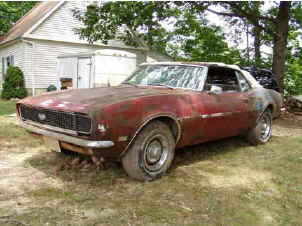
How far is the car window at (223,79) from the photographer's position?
4617 mm

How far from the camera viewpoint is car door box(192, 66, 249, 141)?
4.21 metres

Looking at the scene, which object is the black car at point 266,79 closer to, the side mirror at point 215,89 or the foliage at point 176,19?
the foliage at point 176,19

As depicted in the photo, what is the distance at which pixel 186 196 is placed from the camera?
10.6ft

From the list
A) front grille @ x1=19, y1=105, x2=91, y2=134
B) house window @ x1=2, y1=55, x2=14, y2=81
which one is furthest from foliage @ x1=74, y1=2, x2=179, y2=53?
front grille @ x1=19, y1=105, x2=91, y2=134

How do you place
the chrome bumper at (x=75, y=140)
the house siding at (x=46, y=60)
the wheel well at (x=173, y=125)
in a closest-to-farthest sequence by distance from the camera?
1. the chrome bumper at (x=75, y=140)
2. the wheel well at (x=173, y=125)
3. the house siding at (x=46, y=60)

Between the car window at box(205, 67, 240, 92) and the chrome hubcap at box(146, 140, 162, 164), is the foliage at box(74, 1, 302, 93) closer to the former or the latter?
the car window at box(205, 67, 240, 92)

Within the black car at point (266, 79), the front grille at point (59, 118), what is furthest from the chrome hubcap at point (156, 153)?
the black car at point (266, 79)

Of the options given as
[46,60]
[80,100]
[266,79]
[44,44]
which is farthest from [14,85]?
[80,100]

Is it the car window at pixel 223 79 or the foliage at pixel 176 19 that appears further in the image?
the foliage at pixel 176 19

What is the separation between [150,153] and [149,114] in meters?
0.51

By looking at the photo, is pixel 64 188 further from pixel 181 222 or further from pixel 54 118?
pixel 181 222

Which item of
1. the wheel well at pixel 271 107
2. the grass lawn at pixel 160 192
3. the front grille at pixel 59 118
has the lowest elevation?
the grass lawn at pixel 160 192

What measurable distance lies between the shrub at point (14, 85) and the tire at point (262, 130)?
11976 mm

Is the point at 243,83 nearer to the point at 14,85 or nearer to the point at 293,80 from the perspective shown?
the point at 14,85
